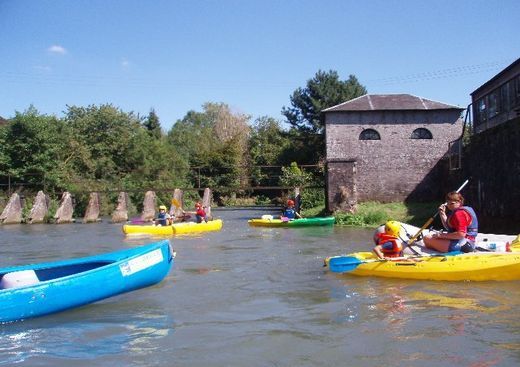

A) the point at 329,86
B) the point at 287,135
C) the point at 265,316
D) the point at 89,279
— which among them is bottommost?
the point at 265,316

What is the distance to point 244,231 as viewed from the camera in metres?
21.2

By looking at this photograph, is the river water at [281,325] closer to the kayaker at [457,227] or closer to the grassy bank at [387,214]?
the kayaker at [457,227]

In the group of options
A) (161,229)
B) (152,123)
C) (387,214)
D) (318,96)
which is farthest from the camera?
(152,123)

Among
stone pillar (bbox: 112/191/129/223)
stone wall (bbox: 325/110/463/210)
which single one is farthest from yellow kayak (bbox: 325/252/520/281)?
stone pillar (bbox: 112/191/129/223)

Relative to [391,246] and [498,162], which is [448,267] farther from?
[498,162]

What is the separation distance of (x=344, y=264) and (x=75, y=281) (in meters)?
4.75

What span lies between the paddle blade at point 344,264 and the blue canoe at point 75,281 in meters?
3.05

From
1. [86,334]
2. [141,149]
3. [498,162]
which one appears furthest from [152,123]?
[86,334]

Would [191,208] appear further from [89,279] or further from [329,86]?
[89,279]

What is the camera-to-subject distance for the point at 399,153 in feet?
89.7

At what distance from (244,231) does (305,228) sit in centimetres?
254

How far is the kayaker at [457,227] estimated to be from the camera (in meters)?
9.16

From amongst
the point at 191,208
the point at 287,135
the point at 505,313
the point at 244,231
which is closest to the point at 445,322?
the point at 505,313

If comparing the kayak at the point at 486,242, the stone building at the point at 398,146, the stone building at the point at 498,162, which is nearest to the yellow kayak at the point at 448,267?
the kayak at the point at 486,242
